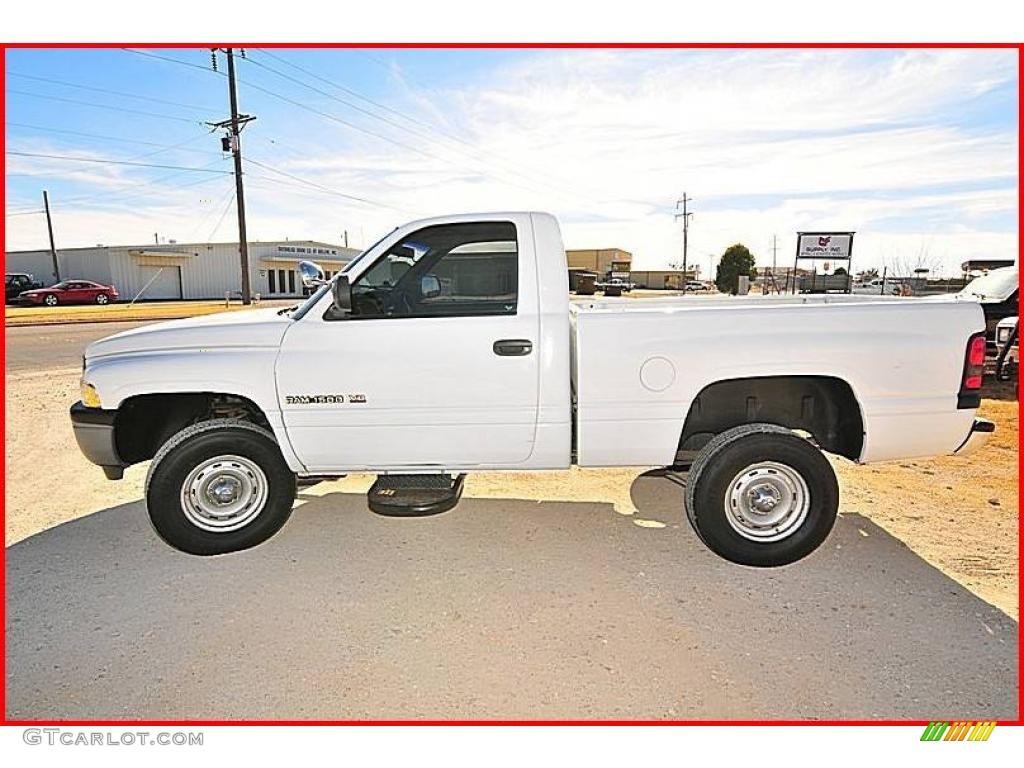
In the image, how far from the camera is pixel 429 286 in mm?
4293

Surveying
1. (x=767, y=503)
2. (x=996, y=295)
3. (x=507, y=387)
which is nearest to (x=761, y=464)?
(x=767, y=503)

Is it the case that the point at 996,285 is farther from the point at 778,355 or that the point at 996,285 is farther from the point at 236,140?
the point at 236,140

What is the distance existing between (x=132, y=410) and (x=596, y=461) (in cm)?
296

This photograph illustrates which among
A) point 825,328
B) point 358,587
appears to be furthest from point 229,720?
point 825,328

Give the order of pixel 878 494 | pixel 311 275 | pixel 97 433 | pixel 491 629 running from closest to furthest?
1. pixel 491 629
2. pixel 97 433
3. pixel 311 275
4. pixel 878 494

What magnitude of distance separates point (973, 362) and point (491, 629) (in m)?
3.19

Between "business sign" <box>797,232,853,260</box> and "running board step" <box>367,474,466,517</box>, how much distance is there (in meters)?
27.3

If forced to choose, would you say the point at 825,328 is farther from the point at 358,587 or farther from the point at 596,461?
the point at 358,587

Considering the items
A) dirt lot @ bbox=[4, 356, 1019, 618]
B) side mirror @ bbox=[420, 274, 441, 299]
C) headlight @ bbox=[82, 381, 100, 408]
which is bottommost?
dirt lot @ bbox=[4, 356, 1019, 618]

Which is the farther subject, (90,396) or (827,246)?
(827,246)

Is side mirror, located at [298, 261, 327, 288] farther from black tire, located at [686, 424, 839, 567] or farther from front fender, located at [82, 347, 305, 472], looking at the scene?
black tire, located at [686, 424, 839, 567]

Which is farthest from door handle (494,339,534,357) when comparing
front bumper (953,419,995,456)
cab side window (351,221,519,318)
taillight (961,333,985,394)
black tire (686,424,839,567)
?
front bumper (953,419,995,456)

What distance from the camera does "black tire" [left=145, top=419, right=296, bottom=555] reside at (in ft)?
13.5

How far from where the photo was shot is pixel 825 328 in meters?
3.99
